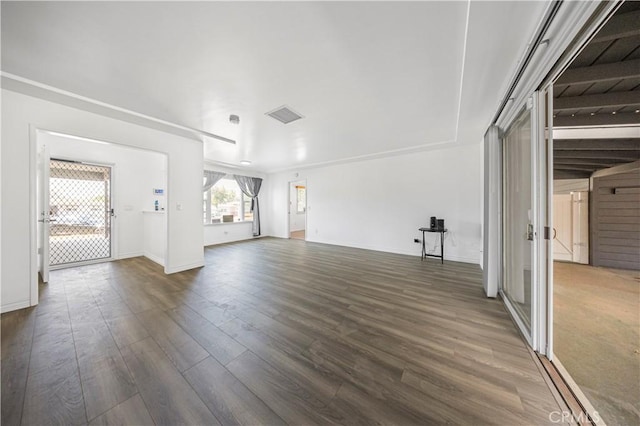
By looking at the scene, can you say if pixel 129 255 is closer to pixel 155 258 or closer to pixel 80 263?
pixel 80 263

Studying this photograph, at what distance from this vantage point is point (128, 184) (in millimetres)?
4605

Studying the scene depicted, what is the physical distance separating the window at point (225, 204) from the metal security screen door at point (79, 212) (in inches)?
82.1

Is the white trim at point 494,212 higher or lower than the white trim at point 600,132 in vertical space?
lower

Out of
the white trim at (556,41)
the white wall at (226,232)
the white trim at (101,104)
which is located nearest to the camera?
the white trim at (556,41)

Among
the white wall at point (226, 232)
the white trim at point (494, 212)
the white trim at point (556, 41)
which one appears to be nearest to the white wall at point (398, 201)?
the white trim at point (494, 212)

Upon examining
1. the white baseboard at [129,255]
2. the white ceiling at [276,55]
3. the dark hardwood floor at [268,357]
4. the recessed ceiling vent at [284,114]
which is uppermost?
the recessed ceiling vent at [284,114]

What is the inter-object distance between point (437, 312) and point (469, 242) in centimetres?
271

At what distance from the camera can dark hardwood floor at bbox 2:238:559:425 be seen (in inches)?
45.9

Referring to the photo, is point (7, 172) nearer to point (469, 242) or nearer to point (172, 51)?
point (172, 51)

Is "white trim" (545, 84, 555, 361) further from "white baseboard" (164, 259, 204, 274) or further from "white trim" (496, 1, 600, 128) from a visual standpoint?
"white baseboard" (164, 259, 204, 274)

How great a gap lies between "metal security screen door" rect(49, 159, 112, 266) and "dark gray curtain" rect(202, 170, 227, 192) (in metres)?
1.95

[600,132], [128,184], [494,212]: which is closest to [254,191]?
[128,184]

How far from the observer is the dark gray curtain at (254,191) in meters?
6.95

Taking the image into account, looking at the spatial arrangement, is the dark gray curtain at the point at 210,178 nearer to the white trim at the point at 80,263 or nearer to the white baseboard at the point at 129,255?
the white baseboard at the point at 129,255
